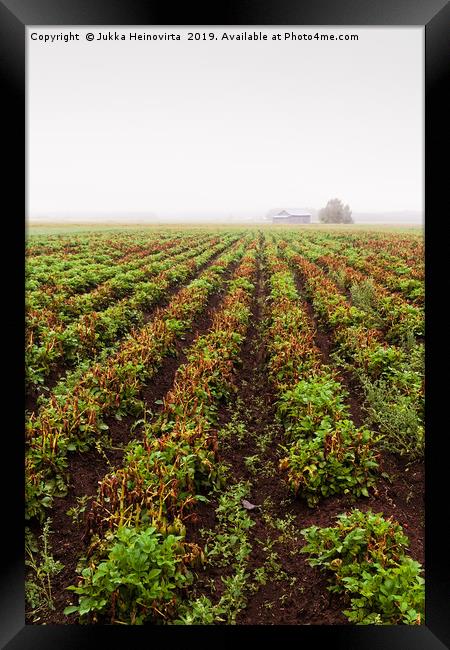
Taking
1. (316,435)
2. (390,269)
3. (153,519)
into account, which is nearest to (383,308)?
(390,269)

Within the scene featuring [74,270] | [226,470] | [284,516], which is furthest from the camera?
[74,270]

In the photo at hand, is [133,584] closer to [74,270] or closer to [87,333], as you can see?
[87,333]

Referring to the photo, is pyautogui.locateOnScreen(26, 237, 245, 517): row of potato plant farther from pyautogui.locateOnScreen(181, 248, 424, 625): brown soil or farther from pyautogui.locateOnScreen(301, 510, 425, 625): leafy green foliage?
pyautogui.locateOnScreen(301, 510, 425, 625): leafy green foliage

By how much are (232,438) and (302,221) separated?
1039 cm

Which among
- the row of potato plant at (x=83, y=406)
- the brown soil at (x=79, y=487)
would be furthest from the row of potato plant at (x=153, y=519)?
the row of potato plant at (x=83, y=406)

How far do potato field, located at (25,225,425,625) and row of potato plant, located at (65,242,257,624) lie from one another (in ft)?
0.06

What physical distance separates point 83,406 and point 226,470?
5.93 ft

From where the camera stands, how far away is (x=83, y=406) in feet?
17.4

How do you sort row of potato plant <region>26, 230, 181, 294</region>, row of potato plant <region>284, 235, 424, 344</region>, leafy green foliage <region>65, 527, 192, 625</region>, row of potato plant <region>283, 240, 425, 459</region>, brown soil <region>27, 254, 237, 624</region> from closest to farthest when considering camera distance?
leafy green foliage <region>65, 527, 192, 625</region> → brown soil <region>27, 254, 237, 624</region> → row of potato plant <region>283, 240, 425, 459</region> → row of potato plant <region>284, 235, 424, 344</region> → row of potato plant <region>26, 230, 181, 294</region>

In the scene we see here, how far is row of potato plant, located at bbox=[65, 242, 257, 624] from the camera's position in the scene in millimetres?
3018

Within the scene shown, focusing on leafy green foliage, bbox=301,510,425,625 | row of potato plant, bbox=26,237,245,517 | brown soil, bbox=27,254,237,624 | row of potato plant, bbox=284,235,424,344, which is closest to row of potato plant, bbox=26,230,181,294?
row of potato plant, bbox=26,237,245,517

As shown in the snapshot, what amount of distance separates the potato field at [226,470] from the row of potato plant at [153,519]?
0.02m
